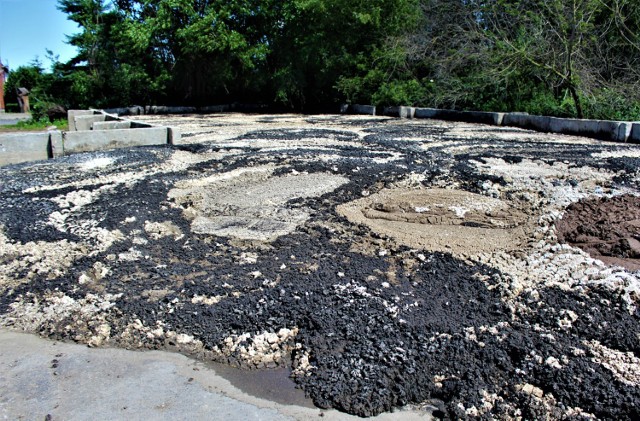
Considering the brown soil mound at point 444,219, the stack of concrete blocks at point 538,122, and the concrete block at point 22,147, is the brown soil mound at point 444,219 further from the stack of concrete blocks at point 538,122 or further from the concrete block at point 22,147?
the stack of concrete blocks at point 538,122

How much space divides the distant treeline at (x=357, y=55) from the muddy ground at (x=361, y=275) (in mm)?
6397

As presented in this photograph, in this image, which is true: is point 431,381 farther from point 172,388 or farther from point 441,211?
point 441,211

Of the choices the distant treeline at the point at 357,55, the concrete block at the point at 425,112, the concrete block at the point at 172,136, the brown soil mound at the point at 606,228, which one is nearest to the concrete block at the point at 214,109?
the distant treeline at the point at 357,55

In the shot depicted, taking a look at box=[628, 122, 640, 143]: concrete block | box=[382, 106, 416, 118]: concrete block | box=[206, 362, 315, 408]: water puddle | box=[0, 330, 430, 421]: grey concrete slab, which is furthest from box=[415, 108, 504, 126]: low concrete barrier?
box=[0, 330, 430, 421]: grey concrete slab

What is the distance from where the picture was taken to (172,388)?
2482mm

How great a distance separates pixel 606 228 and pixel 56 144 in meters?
6.87

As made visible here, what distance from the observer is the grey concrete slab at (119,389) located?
90.5 inches

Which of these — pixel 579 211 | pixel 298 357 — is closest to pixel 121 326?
pixel 298 357

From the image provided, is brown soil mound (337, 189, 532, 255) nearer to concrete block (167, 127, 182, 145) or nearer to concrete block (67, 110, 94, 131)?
concrete block (167, 127, 182, 145)

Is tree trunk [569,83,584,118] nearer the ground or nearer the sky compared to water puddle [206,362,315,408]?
nearer the sky

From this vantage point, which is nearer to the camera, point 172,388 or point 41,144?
point 172,388

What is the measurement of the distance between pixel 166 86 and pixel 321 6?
6760 millimetres

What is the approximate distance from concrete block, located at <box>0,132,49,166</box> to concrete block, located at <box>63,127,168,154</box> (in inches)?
12.1

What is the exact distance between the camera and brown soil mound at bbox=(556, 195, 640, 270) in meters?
3.70
